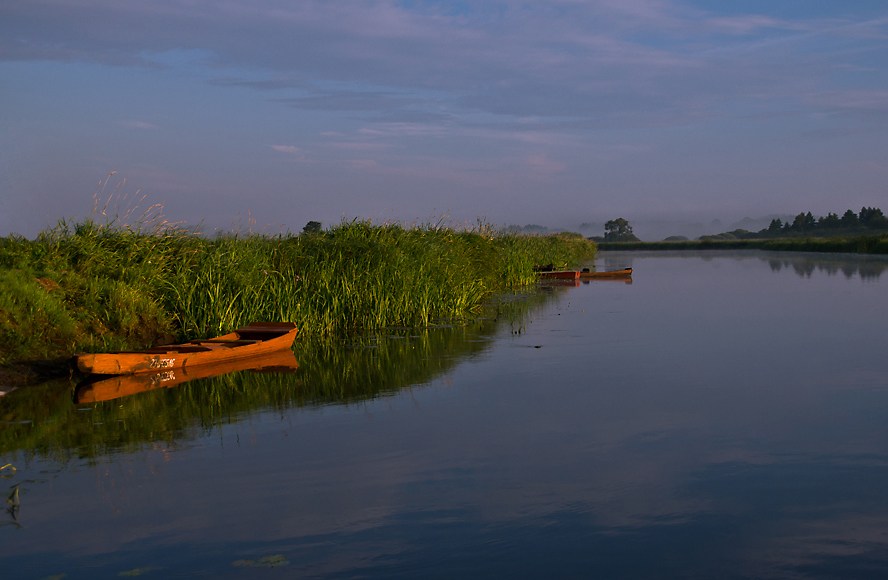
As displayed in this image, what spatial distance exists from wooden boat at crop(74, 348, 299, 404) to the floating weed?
19.1 feet

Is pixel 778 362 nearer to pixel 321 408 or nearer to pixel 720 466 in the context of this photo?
pixel 720 466

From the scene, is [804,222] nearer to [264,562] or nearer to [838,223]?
[838,223]

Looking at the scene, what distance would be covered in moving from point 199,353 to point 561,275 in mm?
24426

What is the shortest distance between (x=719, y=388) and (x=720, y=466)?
3824mm

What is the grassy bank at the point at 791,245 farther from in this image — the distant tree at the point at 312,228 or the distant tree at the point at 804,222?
the distant tree at the point at 312,228

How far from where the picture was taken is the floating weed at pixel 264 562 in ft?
15.4

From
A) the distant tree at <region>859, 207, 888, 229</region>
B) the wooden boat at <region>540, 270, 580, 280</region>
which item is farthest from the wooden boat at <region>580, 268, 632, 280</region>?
the distant tree at <region>859, 207, 888, 229</region>

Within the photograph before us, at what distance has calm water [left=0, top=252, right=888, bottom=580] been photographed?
15.8 ft

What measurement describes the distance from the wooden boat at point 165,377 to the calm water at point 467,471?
32 cm

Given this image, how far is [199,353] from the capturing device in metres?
11.2

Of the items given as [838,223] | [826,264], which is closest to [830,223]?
[838,223]

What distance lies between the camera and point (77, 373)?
1090 cm

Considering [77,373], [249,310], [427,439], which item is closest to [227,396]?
[77,373]

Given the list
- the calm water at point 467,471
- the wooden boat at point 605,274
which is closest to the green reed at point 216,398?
the calm water at point 467,471
